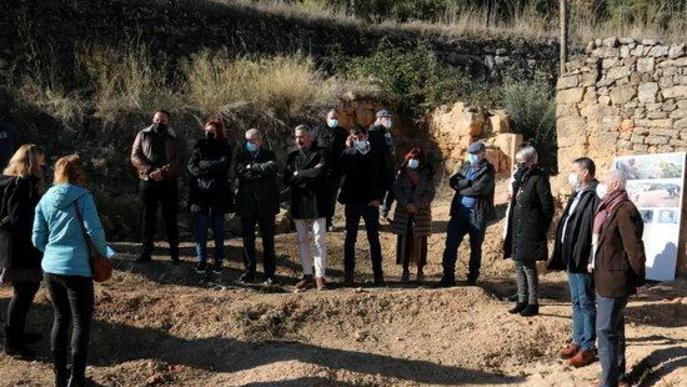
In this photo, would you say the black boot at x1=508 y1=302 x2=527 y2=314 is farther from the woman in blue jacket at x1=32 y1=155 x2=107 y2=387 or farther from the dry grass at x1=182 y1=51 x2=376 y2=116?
the dry grass at x1=182 y1=51 x2=376 y2=116

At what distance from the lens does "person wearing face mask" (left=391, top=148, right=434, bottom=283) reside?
8086 mm

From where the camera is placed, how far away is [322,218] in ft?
24.9

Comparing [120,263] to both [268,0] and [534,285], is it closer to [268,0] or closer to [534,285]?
[534,285]

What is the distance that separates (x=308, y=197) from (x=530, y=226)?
2246 mm

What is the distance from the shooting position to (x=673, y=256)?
812 cm

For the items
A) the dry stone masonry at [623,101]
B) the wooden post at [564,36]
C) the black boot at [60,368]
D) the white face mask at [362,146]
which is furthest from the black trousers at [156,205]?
the wooden post at [564,36]

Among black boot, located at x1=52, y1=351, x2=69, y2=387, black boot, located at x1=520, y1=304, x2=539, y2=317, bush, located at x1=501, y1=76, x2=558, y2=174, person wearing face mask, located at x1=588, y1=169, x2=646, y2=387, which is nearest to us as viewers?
person wearing face mask, located at x1=588, y1=169, x2=646, y2=387

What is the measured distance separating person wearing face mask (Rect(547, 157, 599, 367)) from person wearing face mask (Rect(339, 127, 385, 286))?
7.24 feet

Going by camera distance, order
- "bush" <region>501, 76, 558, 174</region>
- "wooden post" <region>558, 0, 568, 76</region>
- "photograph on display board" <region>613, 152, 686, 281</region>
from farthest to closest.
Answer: "wooden post" <region>558, 0, 568, 76</region> → "bush" <region>501, 76, 558, 174</region> → "photograph on display board" <region>613, 152, 686, 281</region>

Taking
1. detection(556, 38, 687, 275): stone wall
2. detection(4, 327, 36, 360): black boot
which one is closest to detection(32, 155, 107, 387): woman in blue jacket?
detection(4, 327, 36, 360): black boot

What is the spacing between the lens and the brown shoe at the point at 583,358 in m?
6.03

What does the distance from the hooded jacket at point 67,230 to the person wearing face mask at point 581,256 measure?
12.1ft

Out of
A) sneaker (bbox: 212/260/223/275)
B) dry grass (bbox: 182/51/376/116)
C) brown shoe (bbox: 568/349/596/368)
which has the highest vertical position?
dry grass (bbox: 182/51/376/116)

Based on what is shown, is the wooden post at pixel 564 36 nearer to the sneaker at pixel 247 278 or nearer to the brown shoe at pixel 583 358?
the sneaker at pixel 247 278
